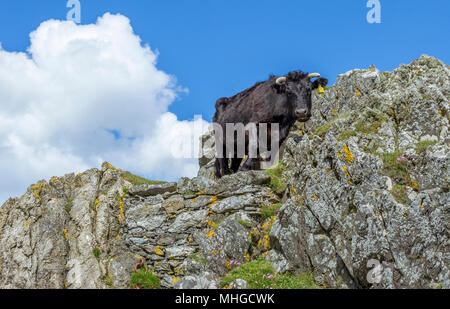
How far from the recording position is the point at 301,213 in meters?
11.1

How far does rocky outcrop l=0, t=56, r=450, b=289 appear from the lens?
859 cm

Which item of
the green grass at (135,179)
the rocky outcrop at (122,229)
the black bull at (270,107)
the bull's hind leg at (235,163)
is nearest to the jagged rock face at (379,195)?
the rocky outcrop at (122,229)

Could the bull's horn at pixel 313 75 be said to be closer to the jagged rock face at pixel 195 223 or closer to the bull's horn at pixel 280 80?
the bull's horn at pixel 280 80

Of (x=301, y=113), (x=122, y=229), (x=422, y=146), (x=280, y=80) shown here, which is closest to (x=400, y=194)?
(x=422, y=146)

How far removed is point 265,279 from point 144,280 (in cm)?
570

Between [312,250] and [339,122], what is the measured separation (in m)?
5.05

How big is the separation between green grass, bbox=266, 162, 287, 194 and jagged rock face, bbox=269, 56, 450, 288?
5.14 ft

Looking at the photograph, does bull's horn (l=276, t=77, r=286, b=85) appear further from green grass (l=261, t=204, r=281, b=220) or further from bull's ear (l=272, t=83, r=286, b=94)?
green grass (l=261, t=204, r=281, b=220)

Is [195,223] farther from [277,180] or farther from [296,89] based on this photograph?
[296,89]

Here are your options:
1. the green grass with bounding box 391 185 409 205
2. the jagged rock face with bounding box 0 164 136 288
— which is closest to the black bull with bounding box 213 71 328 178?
the jagged rock face with bounding box 0 164 136 288

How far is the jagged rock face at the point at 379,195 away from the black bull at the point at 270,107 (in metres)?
3.29

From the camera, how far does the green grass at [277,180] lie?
15109 mm
